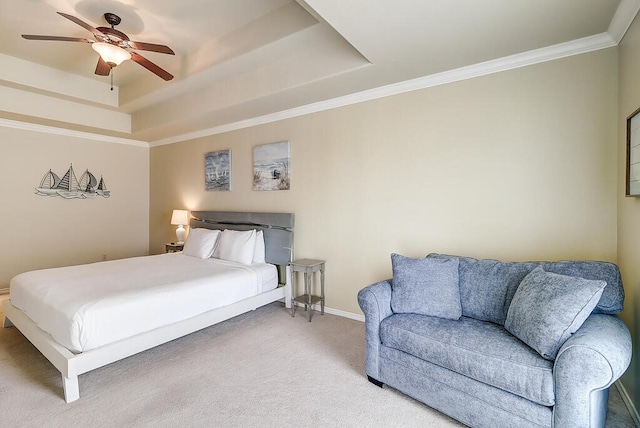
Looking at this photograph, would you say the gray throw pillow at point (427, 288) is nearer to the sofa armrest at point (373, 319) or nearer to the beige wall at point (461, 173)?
the sofa armrest at point (373, 319)

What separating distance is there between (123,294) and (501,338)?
2.78 m

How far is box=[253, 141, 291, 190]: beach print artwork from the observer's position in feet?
13.6

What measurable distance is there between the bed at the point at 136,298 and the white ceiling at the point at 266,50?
1735mm

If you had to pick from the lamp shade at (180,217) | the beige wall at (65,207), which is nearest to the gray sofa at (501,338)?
the lamp shade at (180,217)

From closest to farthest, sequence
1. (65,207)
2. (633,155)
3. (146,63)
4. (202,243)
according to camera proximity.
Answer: (633,155) → (146,63) → (202,243) → (65,207)

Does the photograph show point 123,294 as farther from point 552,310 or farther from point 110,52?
point 552,310

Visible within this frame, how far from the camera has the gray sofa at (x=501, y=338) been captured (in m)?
1.49

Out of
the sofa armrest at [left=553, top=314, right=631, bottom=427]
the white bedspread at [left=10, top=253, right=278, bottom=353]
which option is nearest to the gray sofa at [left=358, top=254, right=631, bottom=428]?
the sofa armrest at [left=553, top=314, right=631, bottom=427]

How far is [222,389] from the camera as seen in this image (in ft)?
7.43

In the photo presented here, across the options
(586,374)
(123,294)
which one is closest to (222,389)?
(123,294)

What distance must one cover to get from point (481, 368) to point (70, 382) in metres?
2.65

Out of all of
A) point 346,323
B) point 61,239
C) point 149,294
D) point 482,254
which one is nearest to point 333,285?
point 346,323

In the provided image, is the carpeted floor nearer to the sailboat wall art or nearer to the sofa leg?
the sofa leg

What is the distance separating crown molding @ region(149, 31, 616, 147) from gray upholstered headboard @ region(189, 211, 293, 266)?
52.1 inches
